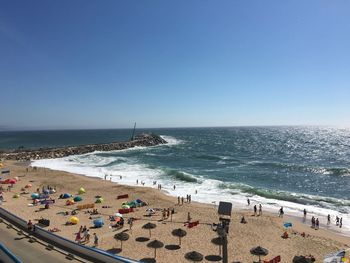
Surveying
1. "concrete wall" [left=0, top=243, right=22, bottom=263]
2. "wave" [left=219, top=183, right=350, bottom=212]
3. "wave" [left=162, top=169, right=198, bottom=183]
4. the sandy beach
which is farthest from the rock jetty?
"concrete wall" [left=0, top=243, right=22, bottom=263]


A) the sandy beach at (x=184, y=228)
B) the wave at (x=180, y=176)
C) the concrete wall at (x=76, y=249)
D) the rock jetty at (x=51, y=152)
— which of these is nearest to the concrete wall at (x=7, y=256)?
the concrete wall at (x=76, y=249)

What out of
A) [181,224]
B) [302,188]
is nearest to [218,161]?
[302,188]

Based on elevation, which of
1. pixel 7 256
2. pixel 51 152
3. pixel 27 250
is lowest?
pixel 27 250

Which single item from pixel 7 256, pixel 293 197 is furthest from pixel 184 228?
pixel 293 197

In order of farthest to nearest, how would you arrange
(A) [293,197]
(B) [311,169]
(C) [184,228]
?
(B) [311,169] < (A) [293,197] < (C) [184,228]

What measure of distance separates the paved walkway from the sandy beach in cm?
408

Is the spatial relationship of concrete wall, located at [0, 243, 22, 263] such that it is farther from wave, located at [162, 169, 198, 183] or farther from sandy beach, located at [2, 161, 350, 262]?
wave, located at [162, 169, 198, 183]

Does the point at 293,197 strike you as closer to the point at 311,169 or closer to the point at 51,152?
the point at 311,169

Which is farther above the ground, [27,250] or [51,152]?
[51,152]

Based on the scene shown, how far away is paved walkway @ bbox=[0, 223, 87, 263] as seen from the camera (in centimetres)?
1714

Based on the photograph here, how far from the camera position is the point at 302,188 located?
153ft

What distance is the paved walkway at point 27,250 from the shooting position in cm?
1714

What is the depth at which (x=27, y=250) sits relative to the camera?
18.4m

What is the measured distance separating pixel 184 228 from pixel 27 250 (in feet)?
42.1
